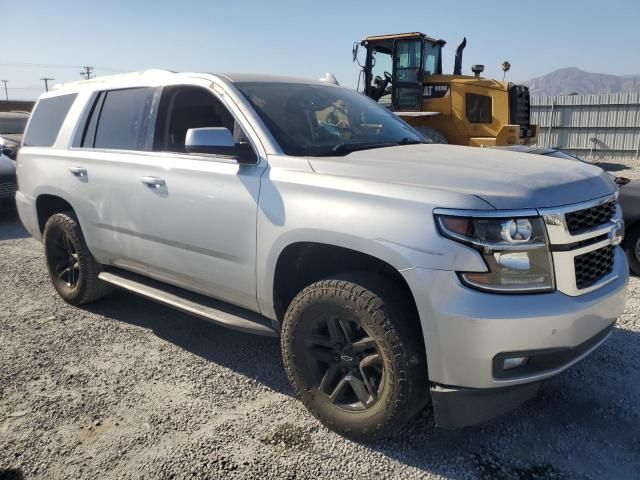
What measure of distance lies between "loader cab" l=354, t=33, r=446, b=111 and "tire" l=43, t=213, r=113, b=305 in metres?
9.18

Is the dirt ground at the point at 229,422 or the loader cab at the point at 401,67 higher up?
the loader cab at the point at 401,67

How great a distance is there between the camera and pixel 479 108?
41.9ft

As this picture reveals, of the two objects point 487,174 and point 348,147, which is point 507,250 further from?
point 348,147

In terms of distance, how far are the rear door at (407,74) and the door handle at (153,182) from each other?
9583 millimetres

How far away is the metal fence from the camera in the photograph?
18.5 metres

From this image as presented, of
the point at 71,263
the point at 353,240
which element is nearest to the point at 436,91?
the point at 71,263

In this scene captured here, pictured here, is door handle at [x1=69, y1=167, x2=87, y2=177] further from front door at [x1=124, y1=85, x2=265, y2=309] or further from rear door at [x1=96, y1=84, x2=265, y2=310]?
front door at [x1=124, y1=85, x2=265, y2=309]

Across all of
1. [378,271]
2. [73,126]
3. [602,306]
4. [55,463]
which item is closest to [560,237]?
[602,306]

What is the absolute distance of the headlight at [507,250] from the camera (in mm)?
2299

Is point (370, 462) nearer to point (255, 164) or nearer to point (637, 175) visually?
point (255, 164)

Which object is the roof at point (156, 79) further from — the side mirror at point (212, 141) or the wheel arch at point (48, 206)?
the wheel arch at point (48, 206)

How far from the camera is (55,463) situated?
2.71 metres

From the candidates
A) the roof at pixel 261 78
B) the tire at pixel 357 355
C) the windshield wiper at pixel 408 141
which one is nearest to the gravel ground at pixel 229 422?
the tire at pixel 357 355

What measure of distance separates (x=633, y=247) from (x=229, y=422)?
4471 millimetres
